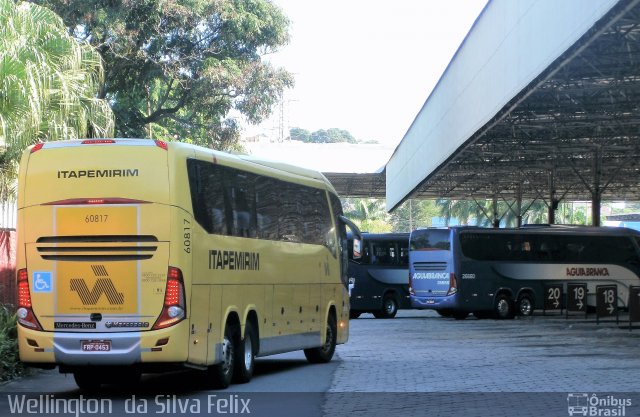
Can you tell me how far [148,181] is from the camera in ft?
43.0

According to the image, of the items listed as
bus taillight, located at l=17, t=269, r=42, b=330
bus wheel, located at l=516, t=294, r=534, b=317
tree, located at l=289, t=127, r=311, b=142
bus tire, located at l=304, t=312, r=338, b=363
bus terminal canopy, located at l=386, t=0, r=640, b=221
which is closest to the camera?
bus taillight, located at l=17, t=269, r=42, b=330

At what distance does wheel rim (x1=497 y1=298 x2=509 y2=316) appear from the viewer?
37.6 m

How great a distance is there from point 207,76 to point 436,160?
26.5ft

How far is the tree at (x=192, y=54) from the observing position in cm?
3497

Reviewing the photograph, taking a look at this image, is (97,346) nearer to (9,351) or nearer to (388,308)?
(9,351)

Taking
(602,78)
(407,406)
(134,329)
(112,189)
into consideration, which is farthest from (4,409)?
(602,78)

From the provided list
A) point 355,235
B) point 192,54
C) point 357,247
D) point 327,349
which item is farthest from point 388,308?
point 327,349

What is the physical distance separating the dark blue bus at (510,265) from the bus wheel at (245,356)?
71.8 feet

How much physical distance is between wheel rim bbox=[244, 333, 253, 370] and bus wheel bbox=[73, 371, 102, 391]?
6.61ft

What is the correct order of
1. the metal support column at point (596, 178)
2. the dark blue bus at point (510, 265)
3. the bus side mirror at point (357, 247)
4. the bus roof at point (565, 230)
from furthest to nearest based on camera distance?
1. the metal support column at point (596, 178)
2. the bus roof at point (565, 230)
3. the dark blue bus at point (510, 265)
4. the bus side mirror at point (357, 247)

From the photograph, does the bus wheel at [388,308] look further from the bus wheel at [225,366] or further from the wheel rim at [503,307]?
the bus wheel at [225,366]

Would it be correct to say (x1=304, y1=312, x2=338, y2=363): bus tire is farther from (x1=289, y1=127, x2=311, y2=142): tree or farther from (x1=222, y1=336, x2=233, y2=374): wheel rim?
(x1=289, y1=127, x2=311, y2=142): tree

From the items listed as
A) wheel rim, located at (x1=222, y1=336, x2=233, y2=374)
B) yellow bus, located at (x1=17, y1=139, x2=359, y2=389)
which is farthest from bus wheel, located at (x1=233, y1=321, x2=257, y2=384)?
yellow bus, located at (x1=17, y1=139, x2=359, y2=389)

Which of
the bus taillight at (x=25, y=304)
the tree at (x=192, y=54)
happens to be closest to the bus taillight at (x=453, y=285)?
the tree at (x=192, y=54)
